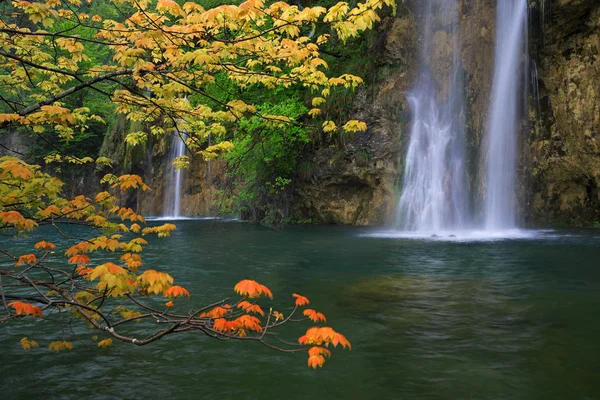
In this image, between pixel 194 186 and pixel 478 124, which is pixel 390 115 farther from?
pixel 194 186

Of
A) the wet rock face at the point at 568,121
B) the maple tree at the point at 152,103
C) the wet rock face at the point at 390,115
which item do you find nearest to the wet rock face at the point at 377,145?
the wet rock face at the point at 390,115

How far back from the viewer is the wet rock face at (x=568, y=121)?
683 inches

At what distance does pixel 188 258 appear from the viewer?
12.8 metres

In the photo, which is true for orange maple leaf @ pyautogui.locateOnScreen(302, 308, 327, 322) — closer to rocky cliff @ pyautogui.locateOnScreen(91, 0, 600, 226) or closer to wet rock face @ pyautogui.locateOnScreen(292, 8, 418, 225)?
rocky cliff @ pyautogui.locateOnScreen(91, 0, 600, 226)

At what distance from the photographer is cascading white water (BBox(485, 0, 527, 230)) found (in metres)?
19.4

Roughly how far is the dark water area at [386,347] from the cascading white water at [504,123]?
8785 mm

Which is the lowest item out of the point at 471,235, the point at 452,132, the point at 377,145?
the point at 471,235

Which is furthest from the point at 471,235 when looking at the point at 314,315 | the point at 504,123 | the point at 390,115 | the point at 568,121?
the point at 314,315

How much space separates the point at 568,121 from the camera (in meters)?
18.4

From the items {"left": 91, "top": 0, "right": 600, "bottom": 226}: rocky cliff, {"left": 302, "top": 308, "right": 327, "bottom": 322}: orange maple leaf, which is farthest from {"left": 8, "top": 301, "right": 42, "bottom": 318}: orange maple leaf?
{"left": 91, "top": 0, "right": 600, "bottom": 226}: rocky cliff

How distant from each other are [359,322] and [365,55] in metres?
17.8

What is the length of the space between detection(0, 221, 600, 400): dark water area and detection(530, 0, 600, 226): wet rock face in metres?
8.89

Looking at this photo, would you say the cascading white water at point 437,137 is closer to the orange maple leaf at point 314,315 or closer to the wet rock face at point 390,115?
the wet rock face at point 390,115

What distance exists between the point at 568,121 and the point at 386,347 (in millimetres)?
16436
